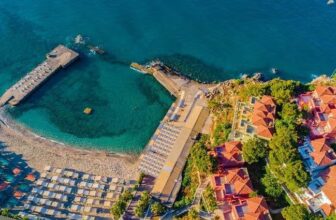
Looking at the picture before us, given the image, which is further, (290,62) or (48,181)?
(290,62)

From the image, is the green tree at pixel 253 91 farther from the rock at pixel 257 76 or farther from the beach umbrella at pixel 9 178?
the beach umbrella at pixel 9 178

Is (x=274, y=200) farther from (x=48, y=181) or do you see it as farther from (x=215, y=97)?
(x=48, y=181)

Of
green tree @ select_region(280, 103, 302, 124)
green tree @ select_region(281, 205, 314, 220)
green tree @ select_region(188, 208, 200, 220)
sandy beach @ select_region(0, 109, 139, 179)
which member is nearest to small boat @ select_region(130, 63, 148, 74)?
sandy beach @ select_region(0, 109, 139, 179)

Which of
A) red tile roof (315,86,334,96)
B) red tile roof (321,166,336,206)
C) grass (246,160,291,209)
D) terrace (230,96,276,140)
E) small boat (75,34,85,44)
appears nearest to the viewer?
red tile roof (321,166,336,206)

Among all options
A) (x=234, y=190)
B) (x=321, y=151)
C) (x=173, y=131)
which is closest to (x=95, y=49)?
(x=173, y=131)

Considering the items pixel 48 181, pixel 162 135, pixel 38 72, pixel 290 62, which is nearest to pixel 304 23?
pixel 290 62

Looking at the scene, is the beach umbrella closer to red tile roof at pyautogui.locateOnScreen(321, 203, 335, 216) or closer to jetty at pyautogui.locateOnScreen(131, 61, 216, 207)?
jetty at pyautogui.locateOnScreen(131, 61, 216, 207)

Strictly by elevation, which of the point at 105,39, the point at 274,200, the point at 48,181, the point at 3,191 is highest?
the point at 105,39

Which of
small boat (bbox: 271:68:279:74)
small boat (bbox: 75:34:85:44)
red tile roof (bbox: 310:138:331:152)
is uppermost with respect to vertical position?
small boat (bbox: 271:68:279:74)
